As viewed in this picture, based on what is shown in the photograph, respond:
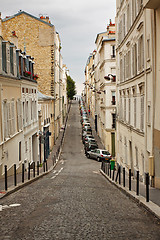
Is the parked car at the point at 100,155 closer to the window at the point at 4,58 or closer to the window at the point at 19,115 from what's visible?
the window at the point at 19,115

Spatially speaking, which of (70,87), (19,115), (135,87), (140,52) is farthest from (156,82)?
(70,87)

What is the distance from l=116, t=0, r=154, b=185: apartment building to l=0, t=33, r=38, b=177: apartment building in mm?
6760

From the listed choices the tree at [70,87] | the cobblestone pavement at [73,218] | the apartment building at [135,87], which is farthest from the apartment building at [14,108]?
the tree at [70,87]

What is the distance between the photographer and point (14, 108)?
19047 mm

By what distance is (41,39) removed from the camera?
40.4 m

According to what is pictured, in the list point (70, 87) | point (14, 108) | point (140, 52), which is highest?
point (70, 87)

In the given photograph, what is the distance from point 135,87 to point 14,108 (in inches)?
281

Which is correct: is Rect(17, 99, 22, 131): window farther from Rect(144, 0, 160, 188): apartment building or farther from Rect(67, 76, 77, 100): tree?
Rect(67, 76, 77, 100): tree

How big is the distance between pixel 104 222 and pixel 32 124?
65.0 feet

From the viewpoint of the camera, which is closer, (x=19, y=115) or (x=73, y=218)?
(x=73, y=218)

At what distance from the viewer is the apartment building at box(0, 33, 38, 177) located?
16078mm

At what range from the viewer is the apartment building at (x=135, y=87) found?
15.4 meters

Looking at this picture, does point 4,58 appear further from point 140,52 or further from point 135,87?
point 135,87

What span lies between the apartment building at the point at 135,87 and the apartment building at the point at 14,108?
6760 millimetres
